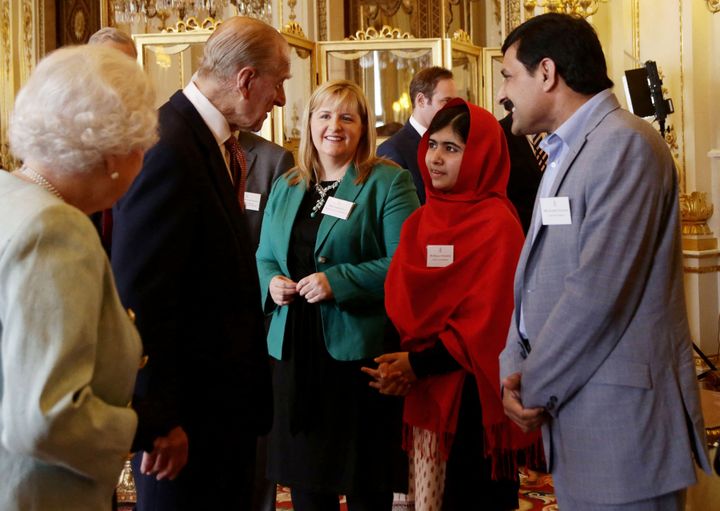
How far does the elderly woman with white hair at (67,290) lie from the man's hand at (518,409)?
0.93 metres

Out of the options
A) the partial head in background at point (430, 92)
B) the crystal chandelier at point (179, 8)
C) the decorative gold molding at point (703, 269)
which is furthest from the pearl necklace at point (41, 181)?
the crystal chandelier at point (179, 8)

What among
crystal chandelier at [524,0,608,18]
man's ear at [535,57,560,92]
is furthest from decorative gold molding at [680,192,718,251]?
man's ear at [535,57,560,92]

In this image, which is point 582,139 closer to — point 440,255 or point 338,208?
point 440,255

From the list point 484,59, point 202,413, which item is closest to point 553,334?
point 202,413

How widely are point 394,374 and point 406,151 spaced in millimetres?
1906

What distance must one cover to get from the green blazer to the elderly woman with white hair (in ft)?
4.77

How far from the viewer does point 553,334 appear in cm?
202

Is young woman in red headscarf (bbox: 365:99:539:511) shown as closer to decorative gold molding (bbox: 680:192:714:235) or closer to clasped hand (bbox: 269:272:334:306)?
clasped hand (bbox: 269:272:334:306)

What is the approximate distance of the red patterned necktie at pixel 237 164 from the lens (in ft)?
7.49

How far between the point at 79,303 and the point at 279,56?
42.3 inches

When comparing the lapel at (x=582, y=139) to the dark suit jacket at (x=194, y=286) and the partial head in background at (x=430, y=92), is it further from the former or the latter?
the partial head in background at (x=430, y=92)

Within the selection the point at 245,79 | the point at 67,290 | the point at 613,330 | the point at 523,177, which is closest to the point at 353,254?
the point at 245,79

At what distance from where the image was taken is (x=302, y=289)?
9.84ft

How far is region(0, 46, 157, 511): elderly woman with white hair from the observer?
1355 millimetres
